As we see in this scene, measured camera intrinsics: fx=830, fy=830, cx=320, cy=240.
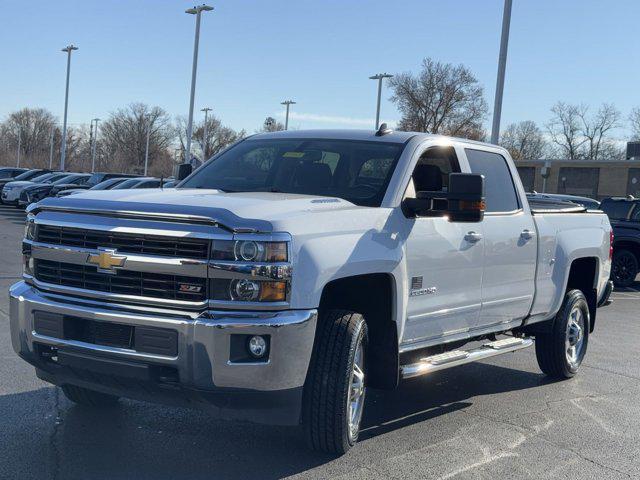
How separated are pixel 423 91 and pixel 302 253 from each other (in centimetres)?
6508

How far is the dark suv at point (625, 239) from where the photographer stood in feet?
54.6

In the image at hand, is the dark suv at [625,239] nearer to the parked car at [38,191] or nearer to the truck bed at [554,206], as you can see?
the truck bed at [554,206]

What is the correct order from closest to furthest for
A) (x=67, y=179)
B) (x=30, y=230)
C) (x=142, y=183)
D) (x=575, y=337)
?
(x=30, y=230)
(x=575, y=337)
(x=142, y=183)
(x=67, y=179)

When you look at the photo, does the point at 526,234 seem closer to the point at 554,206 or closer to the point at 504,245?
the point at 504,245

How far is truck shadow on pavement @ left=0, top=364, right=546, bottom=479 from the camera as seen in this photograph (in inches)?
178

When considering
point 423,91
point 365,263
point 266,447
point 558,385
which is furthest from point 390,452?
point 423,91

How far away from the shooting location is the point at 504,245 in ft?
20.7

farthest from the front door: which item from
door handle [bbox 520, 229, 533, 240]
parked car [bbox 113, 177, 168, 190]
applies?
parked car [bbox 113, 177, 168, 190]

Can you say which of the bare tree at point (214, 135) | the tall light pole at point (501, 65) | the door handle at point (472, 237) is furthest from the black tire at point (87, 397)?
the bare tree at point (214, 135)

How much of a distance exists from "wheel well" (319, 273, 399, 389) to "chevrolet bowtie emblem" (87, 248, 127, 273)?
133 centimetres

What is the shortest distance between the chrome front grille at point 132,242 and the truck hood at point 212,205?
13 cm

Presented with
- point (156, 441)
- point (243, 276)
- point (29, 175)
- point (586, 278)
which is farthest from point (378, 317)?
point (29, 175)

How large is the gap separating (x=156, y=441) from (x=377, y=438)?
141 cm

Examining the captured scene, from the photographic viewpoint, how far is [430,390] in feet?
22.7
